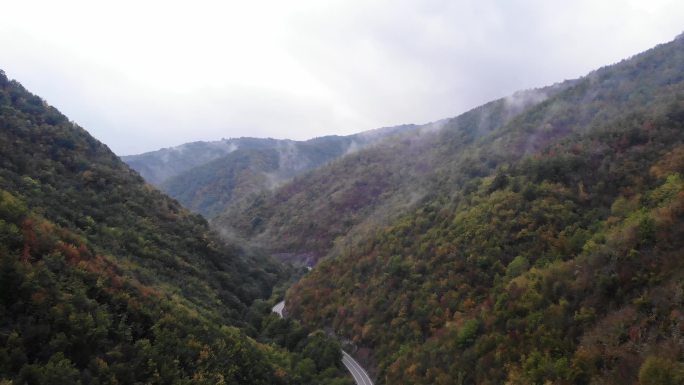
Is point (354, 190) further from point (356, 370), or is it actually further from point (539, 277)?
point (539, 277)

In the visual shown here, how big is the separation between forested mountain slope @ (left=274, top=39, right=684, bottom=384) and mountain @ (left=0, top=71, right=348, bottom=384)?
269 inches

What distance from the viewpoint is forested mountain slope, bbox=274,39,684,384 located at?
1823 cm

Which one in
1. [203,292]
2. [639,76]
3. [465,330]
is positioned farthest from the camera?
[639,76]

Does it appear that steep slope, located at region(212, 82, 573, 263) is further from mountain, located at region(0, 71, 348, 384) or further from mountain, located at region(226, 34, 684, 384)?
mountain, located at region(226, 34, 684, 384)

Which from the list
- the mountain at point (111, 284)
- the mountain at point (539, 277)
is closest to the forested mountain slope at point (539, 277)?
the mountain at point (539, 277)

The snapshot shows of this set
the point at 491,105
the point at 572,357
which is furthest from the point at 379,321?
the point at 491,105

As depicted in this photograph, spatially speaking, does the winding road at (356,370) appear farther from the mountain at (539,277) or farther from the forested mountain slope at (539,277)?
the forested mountain slope at (539,277)

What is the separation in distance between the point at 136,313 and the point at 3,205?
28.4 feet

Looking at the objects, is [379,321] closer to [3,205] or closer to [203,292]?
[203,292]

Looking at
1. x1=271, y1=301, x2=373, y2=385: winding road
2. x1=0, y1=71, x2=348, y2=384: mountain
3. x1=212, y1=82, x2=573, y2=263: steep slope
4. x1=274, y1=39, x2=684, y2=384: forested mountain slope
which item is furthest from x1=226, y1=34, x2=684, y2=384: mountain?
x1=212, y1=82, x2=573, y2=263: steep slope

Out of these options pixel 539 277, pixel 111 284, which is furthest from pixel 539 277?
pixel 111 284

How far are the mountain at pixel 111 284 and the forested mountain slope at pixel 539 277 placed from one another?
6.84 m

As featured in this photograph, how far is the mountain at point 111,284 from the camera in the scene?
57.6 feet

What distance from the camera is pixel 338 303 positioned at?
149ft
